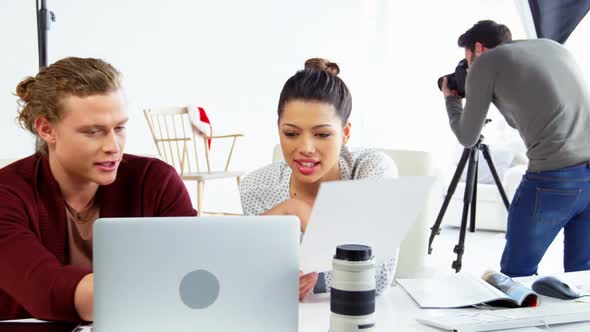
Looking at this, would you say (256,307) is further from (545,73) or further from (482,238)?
(482,238)

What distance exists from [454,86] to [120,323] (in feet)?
A: 6.26

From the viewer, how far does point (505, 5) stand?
5418 millimetres

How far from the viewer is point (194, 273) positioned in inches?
31.4

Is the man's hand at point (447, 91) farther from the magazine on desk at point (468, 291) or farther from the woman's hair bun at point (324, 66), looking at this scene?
the magazine on desk at point (468, 291)

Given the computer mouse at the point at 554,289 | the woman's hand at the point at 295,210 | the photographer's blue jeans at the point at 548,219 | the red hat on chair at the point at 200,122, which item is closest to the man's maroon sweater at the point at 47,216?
the woman's hand at the point at 295,210

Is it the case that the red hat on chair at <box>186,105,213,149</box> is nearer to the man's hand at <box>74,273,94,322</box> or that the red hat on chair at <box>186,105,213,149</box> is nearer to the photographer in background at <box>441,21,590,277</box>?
the photographer in background at <box>441,21,590,277</box>

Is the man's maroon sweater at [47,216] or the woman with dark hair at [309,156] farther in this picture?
the woman with dark hair at [309,156]

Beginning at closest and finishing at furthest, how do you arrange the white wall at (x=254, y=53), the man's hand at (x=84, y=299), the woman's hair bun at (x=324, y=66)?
the man's hand at (x=84, y=299) < the woman's hair bun at (x=324, y=66) < the white wall at (x=254, y=53)

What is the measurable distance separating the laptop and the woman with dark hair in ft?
1.54

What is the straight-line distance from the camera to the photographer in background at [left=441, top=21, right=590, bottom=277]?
1918 millimetres

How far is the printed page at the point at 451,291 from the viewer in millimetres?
1103

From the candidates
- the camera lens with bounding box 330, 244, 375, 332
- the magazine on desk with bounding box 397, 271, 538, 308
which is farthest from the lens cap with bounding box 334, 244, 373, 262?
the magazine on desk with bounding box 397, 271, 538, 308

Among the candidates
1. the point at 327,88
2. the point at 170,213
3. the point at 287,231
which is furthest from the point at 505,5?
the point at 287,231

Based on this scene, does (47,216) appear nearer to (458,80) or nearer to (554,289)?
(554,289)
